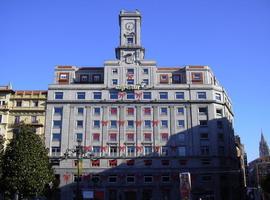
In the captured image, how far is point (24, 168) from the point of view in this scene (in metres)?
50.8

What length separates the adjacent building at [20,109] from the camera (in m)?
79.9

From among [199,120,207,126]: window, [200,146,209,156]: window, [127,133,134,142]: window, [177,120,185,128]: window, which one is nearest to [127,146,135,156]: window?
[127,133,134,142]: window

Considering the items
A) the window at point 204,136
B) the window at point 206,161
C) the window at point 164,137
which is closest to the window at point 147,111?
the window at point 164,137

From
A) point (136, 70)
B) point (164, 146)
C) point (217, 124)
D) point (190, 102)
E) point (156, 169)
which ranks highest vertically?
point (136, 70)

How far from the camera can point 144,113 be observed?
80.3 metres

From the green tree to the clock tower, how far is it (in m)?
37.3

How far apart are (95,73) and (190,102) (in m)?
24.0

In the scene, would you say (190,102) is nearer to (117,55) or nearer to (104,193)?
(117,55)

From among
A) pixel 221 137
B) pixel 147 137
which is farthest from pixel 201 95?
pixel 147 137

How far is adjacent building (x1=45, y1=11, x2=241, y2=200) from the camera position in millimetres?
75625

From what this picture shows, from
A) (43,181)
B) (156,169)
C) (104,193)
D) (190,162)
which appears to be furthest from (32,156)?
(190,162)

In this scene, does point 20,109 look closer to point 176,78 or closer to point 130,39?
point 130,39

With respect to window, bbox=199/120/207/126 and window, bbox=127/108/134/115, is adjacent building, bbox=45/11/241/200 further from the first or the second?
window, bbox=199/120/207/126

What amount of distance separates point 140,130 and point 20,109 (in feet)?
91.5
